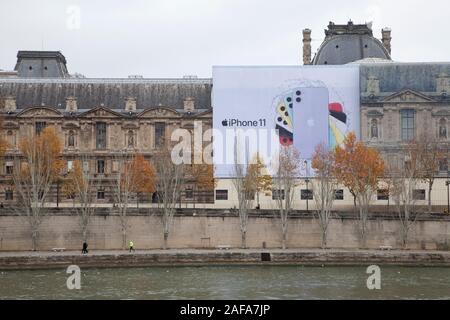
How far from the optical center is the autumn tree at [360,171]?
53.9 m

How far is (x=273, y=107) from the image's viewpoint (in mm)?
64125

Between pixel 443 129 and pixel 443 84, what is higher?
pixel 443 84

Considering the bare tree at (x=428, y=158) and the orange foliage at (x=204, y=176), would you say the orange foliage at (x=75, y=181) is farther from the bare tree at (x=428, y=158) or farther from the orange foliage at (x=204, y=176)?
the bare tree at (x=428, y=158)

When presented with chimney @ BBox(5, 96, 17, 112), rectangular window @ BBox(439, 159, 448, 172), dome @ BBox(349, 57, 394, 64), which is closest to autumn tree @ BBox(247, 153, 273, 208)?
dome @ BBox(349, 57, 394, 64)

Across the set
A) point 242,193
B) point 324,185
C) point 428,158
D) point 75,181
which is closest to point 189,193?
point 75,181

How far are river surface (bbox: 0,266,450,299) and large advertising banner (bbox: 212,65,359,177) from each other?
782 inches

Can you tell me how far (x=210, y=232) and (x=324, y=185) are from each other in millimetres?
8934

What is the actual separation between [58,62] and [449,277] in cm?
5177

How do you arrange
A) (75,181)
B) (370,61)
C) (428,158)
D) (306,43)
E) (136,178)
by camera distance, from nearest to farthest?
(75,181) → (428,158) → (136,178) → (370,61) → (306,43)

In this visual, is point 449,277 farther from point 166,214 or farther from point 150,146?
point 150,146

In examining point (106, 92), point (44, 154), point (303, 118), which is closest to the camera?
point (44, 154)

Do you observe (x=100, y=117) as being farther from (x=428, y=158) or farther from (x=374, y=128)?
(x=428, y=158)

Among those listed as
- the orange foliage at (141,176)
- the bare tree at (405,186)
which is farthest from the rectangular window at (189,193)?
the bare tree at (405,186)

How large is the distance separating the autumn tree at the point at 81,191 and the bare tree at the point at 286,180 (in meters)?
13.5
